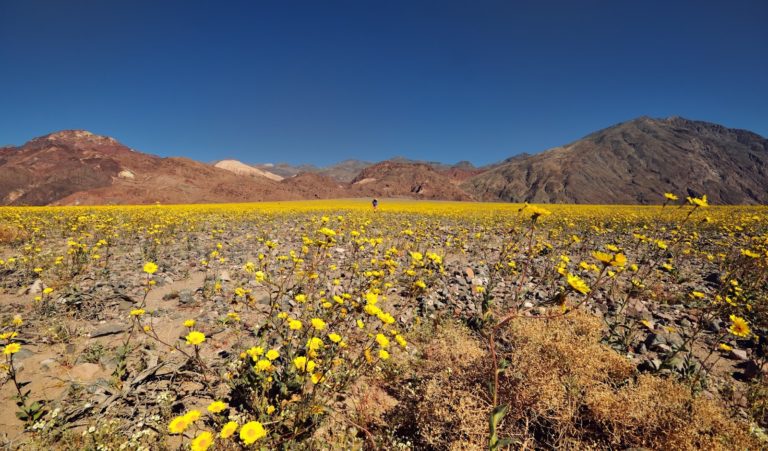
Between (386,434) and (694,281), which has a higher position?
(694,281)

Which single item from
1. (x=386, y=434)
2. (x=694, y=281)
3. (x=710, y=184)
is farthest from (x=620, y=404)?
(x=710, y=184)

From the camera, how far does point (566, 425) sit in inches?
93.4

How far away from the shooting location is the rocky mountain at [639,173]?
131 meters

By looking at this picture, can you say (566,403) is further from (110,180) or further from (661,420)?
(110,180)

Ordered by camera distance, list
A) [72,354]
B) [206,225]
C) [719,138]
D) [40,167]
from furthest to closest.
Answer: [719,138], [40,167], [206,225], [72,354]

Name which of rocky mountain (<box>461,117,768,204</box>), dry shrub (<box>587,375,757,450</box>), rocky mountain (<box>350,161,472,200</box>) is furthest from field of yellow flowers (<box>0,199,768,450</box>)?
rocky mountain (<box>461,117,768,204</box>)

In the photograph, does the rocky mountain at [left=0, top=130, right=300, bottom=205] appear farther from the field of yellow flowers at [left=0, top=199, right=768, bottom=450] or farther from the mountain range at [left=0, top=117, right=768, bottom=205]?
the field of yellow flowers at [left=0, top=199, right=768, bottom=450]

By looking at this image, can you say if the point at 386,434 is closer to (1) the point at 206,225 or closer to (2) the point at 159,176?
(1) the point at 206,225

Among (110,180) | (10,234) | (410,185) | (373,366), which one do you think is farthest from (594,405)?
(410,185)

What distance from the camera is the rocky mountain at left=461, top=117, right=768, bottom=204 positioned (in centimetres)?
13112

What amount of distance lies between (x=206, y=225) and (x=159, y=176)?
7463 cm

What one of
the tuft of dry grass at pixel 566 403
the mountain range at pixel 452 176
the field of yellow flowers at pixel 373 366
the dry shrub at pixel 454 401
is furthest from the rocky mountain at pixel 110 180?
the tuft of dry grass at pixel 566 403

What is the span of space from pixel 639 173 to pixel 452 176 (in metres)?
→ 86.4

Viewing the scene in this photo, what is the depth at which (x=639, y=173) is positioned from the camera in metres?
147
